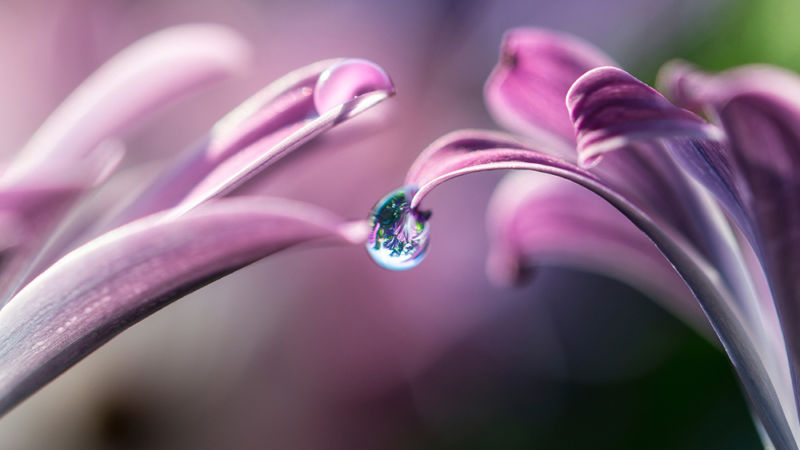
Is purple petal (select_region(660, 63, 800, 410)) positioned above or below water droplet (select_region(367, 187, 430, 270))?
below

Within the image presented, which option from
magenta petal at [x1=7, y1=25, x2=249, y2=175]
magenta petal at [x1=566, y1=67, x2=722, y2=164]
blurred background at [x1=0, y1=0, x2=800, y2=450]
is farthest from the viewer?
blurred background at [x1=0, y1=0, x2=800, y2=450]

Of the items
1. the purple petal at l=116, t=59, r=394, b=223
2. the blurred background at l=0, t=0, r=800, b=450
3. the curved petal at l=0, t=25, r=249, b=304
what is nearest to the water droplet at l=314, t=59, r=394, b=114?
the purple petal at l=116, t=59, r=394, b=223

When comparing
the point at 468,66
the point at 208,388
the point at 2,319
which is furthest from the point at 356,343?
the point at 2,319

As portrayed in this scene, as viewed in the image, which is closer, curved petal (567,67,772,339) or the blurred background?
curved petal (567,67,772,339)

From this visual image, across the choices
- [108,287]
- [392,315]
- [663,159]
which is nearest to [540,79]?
[663,159]

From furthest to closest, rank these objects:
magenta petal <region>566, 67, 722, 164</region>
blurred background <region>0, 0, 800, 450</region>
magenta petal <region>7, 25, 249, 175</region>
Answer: blurred background <region>0, 0, 800, 450</region>
magenta petal <region>7, 25, 249, 175</region>
magenta petal <region>566, 67, 722, 164</region>

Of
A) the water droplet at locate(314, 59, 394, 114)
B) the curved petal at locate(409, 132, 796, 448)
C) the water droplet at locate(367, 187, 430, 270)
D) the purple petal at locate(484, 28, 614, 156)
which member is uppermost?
the purple petal at locate(484, 28, 614, 156)

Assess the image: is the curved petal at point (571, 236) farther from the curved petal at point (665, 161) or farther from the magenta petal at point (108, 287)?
the magenta petal at point (108, 287)

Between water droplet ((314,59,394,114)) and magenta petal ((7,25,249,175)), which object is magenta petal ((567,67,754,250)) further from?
magenta petal ((7,25,249,175))
